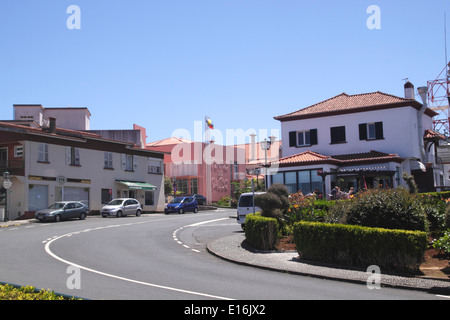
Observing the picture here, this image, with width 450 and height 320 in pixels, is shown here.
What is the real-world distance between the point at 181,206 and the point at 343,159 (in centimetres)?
1706

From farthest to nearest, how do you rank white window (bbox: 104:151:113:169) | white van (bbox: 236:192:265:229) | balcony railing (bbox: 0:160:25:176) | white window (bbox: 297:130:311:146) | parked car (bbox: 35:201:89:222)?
white window (bbox: 104:151:113:169) < white window (bbox: 297:130:311:146) < balcony railing (bbox: 0:160:25:176) < parked car (bbox: 35:201:89:222) < white van (bbox: 236:192:265:229)

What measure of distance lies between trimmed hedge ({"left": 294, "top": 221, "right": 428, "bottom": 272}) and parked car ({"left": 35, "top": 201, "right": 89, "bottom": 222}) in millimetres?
22707

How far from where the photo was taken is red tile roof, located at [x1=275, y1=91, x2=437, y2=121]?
3419 centimetres

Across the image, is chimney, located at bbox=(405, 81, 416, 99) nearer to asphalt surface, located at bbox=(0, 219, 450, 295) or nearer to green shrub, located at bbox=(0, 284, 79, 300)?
asphalt surface, located at bbox=(0, 219, 450, 295)

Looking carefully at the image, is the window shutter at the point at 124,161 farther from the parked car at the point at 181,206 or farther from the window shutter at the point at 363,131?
the window shutter at the point at 363,131

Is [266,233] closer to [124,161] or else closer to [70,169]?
[70,169]

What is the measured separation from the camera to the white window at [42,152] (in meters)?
36.8

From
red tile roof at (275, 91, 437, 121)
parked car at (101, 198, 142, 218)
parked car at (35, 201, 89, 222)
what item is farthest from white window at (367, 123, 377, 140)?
parked car at (35, 201, 89, 222)

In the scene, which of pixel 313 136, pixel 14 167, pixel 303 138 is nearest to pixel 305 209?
pixel 313 136

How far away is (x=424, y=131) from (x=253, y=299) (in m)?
33.2

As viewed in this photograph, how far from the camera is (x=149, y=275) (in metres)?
10.9
